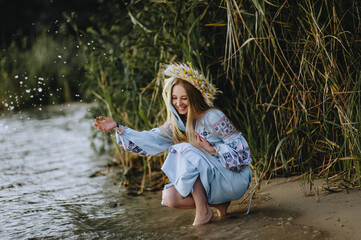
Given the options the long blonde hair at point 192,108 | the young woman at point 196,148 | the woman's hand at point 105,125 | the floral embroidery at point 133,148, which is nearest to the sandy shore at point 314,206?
the young woman at point 196,148

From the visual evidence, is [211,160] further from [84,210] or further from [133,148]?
[84,210]

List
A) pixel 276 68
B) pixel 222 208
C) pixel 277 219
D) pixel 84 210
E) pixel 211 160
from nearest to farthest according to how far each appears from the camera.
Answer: pixel 277 219 → pixel 211 160 → pixel 222 208 → pixel 276 68 → pixel 84 210

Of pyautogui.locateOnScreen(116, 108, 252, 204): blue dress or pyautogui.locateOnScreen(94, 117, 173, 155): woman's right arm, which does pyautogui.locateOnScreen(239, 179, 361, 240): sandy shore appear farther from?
pyautogui.locateOnScreen(94, 117, 173, 155): woman's right arm

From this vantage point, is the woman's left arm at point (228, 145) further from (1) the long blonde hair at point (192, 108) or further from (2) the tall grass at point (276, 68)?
(2) the tall grass at point (276, 68)

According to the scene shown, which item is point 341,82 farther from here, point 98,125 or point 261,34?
point 98,125

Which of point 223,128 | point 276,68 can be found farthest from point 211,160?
point 276,68

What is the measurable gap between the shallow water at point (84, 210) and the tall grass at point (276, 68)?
504 mm

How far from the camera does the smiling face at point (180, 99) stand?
272cm

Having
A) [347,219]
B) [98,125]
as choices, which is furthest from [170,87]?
[347,219]

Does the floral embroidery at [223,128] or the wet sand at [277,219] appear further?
the floral embroidery at [223,128]

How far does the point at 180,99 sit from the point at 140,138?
1.05ft

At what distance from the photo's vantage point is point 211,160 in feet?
8.54

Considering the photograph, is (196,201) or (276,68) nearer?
(196,201)

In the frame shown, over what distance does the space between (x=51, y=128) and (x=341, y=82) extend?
5624 millimetres
